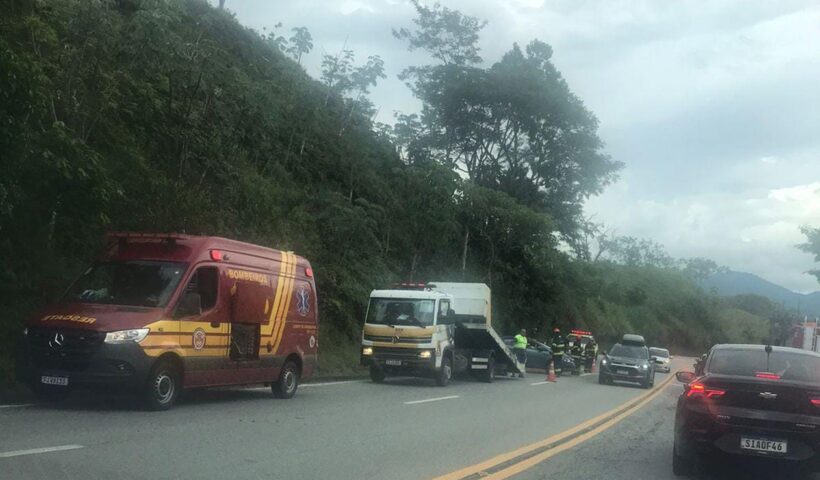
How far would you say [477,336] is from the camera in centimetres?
2567

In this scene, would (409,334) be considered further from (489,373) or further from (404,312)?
(489,373)

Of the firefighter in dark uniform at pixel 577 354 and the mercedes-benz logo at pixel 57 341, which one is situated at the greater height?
the mercedes-benz logo at pixel 57 341

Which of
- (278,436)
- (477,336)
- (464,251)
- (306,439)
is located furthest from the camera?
(464,251)

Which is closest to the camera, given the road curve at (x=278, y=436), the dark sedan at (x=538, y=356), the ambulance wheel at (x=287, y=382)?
the road curve at (x=278, y=436)

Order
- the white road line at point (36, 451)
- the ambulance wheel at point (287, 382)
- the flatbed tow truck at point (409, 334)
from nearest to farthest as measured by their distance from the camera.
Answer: the white road line at point (36, 451) < the ambulance wheel at point (287, 382) < the flatbed tow truck at point (409, 334)

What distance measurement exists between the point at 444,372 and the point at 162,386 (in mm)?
11055

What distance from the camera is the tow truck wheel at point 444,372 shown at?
2189 centimetres

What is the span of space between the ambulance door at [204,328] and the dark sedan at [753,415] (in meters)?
7.41

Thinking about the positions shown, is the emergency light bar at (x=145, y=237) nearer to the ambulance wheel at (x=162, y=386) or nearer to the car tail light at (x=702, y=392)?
the ambulance wheel at (x=162, y=386)

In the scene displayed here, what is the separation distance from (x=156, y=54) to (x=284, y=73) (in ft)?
37.8

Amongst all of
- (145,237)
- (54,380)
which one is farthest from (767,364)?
(145,237)

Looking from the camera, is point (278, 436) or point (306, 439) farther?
point (278, 436)

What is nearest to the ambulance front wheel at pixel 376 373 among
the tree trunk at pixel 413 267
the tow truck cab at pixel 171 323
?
the tow truck cab at pixel 171 323

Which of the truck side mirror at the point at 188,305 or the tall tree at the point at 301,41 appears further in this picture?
the tall tree at the point at 301,41
